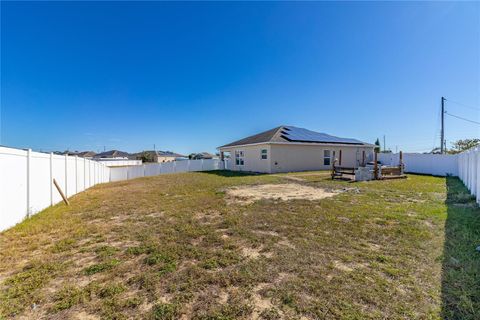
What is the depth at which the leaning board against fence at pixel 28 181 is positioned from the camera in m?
4.71

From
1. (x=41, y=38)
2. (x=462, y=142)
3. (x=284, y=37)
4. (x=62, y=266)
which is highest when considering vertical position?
(x=284, y=37)

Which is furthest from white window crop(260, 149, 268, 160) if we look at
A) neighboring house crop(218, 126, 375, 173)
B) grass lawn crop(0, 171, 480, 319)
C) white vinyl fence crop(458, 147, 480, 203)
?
grass lawn crop(0, 171, 480, 319)

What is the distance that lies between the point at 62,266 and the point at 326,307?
11.6 feet

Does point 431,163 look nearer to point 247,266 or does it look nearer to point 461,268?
point 461,268

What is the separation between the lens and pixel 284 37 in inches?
529

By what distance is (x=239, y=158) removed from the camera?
2222cm

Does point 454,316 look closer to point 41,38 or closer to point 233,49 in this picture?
point 233,49

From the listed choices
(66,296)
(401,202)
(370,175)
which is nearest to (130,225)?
(66,296)

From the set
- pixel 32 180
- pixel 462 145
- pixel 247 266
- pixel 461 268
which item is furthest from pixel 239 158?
pixel 462 145

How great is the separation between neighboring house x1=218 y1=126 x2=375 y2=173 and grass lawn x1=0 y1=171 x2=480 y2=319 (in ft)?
40.4

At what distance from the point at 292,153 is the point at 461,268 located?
15.9 meters

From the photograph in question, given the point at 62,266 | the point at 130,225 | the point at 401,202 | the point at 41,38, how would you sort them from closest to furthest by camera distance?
the point at 62,266
the point at 130,225
the point at 401,202
the point at 41,38

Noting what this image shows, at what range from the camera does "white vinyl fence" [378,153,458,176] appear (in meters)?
14.7

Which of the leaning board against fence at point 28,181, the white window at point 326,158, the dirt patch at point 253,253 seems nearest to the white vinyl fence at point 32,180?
the leaning board against fence at point 28,181
